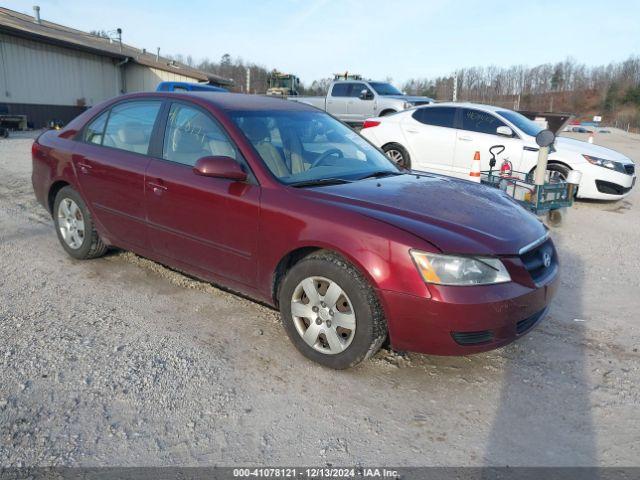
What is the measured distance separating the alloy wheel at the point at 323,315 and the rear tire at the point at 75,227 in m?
2.48

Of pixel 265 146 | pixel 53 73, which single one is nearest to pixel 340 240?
pixel 265 146

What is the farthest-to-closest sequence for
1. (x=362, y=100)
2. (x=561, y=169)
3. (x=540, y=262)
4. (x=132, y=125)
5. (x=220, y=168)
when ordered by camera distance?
(x=362, y=100), (x=561, y=169), (x=132, y=125), (x=220, y=168), (x=540, y=262)

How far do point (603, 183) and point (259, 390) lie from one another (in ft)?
25.1

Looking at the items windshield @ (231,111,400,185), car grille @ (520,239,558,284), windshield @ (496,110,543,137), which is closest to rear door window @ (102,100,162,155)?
windshield @ (231,111,400,185)

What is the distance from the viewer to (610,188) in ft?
27.6

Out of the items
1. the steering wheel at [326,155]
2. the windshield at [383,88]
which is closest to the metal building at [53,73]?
the windshield at [383,88]

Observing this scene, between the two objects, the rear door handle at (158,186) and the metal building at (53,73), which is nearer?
the rear door handle at (158,186)

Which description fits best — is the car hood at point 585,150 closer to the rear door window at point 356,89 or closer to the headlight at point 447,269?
the headlight at point 447,269

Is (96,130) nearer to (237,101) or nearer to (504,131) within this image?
(237,101)

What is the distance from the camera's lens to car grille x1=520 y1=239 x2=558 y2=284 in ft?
9.87

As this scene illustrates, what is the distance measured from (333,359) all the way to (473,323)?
866 millimetres

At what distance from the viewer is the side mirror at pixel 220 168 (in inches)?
131

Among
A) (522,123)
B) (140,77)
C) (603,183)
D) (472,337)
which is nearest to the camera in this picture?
(472,337)

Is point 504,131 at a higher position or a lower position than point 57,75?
lower
